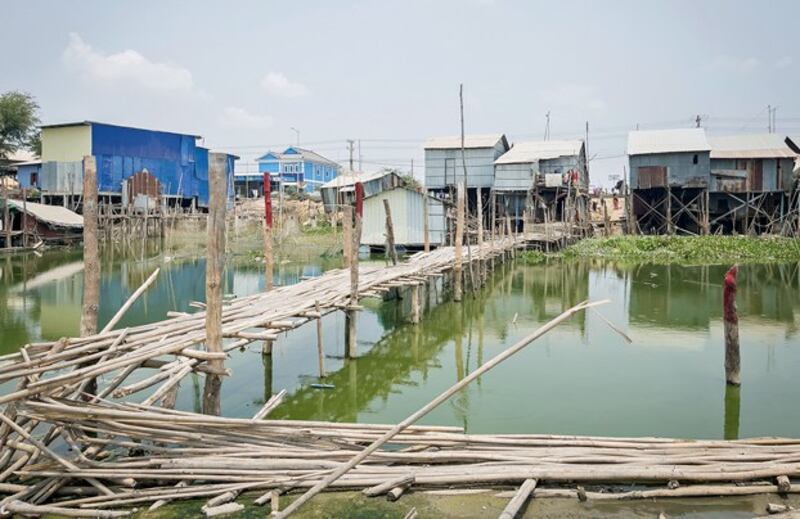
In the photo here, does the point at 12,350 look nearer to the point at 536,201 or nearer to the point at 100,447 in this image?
the point at 100,447

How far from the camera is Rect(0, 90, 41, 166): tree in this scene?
37.8 meters

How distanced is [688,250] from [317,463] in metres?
24.3

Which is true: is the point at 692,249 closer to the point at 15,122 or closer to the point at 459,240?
the point at 459,240

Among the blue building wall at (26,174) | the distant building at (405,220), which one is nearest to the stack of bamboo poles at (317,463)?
the distant building at (405,220)

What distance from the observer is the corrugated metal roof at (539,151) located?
32969mm

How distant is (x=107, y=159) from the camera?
32.6m

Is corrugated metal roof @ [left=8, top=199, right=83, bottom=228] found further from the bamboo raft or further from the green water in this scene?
the bamboo raft

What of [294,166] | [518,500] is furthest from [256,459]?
[294,166]

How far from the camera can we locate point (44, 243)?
28531 millimetres

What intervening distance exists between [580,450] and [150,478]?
131 inches

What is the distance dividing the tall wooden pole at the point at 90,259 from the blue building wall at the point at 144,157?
2744cm

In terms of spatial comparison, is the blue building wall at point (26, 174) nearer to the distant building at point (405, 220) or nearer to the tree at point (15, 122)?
the tree at point (15, 122)

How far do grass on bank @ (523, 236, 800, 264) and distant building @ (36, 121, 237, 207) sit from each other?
19.7 m

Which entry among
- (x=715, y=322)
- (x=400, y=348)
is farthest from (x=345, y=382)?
(x=715, y=322)
